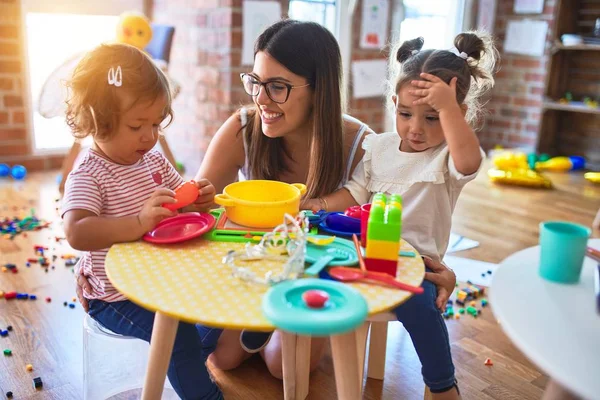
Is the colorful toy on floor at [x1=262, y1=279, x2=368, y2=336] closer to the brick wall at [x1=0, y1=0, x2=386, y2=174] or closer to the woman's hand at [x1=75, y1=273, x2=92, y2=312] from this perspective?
the woman's hand at [x1=75, y1=273, x2=92, y2=312]

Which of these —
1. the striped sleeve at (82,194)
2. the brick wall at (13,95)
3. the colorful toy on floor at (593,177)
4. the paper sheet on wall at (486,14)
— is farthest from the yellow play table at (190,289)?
the paper sheet on wall at (486,14)

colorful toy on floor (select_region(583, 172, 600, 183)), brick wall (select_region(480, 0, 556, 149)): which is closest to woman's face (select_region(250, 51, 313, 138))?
colorful toy on floor (select_region(583, 172, 600, 183))

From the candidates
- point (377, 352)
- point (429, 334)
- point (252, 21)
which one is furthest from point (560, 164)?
point (429, 334)

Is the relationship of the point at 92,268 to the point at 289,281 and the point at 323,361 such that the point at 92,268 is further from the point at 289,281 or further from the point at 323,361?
the point at 323,361

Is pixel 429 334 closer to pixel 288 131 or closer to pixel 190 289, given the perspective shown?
pixel 190 289

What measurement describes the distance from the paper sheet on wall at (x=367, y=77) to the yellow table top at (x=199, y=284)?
2764 millimetres

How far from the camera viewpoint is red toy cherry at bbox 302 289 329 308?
71 cm

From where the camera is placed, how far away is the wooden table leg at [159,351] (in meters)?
0.86

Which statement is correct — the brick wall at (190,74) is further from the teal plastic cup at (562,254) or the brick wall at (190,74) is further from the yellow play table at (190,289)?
the teal plastic cup at (562,254)

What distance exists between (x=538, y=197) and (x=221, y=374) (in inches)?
94.9

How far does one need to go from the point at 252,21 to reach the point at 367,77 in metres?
1.01

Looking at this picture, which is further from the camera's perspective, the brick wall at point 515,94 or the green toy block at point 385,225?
the brick wall at point 515,94

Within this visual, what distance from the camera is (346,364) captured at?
0.85 m

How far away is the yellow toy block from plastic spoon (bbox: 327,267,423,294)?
1.1 inches
